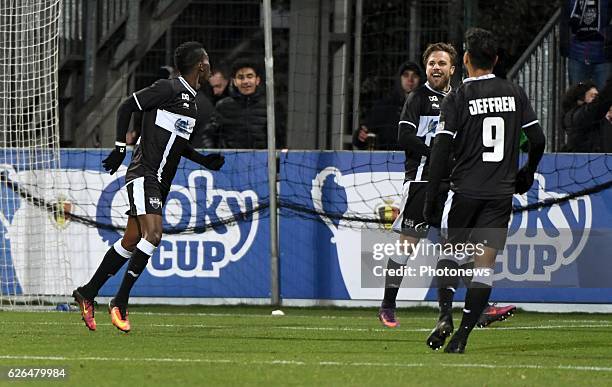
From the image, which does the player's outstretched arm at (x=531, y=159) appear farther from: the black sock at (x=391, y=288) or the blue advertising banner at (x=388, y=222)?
the blue advertising banner at (x=388, y=222)

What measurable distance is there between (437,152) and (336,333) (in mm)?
2547

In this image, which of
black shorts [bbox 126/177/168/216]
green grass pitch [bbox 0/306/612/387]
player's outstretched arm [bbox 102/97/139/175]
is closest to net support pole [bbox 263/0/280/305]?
green grass pitch [bbox 0/306/612/387]

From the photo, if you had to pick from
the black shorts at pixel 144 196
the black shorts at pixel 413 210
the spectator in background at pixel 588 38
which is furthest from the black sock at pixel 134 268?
the spectator in background at pixel 588 38

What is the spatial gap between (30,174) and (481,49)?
7195 millimetres

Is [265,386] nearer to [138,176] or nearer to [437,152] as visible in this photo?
[437,152]

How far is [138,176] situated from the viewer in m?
11.6

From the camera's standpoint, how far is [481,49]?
31.3 ft

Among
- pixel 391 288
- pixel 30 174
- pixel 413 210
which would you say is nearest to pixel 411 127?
pixel 413 210

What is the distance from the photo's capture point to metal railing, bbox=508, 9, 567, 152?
58.6ft

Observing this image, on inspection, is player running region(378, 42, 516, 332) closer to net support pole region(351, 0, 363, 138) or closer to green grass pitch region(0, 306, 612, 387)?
green grass pitch region(0, 306, 612, 387)

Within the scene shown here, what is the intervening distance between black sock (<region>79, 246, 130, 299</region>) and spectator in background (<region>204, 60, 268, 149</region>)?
17.4 ft

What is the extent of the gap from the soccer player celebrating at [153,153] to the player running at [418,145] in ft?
5.29

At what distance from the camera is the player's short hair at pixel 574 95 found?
16016mm

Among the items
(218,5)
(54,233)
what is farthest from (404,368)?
(218,5)
